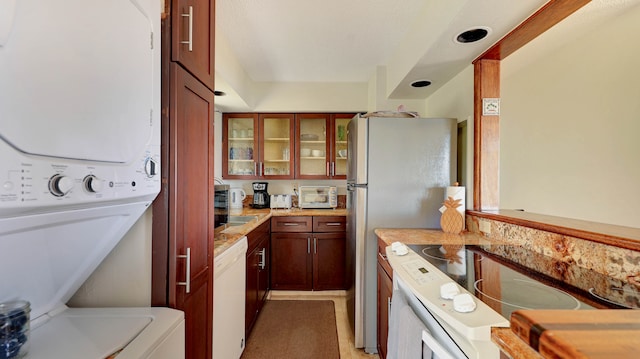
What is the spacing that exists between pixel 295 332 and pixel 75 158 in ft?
7.01

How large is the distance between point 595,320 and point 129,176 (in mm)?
1004

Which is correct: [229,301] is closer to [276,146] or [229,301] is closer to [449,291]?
→ [449,291]

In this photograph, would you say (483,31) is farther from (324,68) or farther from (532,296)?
(324,68)

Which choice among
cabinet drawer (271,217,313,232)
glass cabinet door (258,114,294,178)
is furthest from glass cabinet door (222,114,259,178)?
cabinet drawer (271,217,313,232)

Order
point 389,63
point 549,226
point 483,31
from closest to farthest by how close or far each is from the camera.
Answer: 1. point 549,226
2. point 483,31
3. point 389,63

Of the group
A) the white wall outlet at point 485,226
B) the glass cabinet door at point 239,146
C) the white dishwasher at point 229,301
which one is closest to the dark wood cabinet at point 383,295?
the white wall outlet at point 485,226

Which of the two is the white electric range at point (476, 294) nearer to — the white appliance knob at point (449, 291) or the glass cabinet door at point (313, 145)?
the white appliance knob at point (449, 291)

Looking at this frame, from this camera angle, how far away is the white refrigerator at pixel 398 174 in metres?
1.89

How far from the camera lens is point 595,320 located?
0.42 m

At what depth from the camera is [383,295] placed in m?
1.66

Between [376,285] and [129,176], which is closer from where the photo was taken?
[129,176]

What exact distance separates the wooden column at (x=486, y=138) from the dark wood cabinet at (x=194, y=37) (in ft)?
5.19

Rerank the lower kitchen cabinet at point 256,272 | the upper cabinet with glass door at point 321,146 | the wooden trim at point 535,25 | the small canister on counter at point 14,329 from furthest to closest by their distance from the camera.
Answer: the upper cabinet with glass door at point 321,146 → the lower kitchen cabinet at point 256,272 → the wooden trim at point 535,25 → the small canister on counter at point 14,329

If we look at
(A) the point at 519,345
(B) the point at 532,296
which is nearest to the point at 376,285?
(B) the point at 532,296
